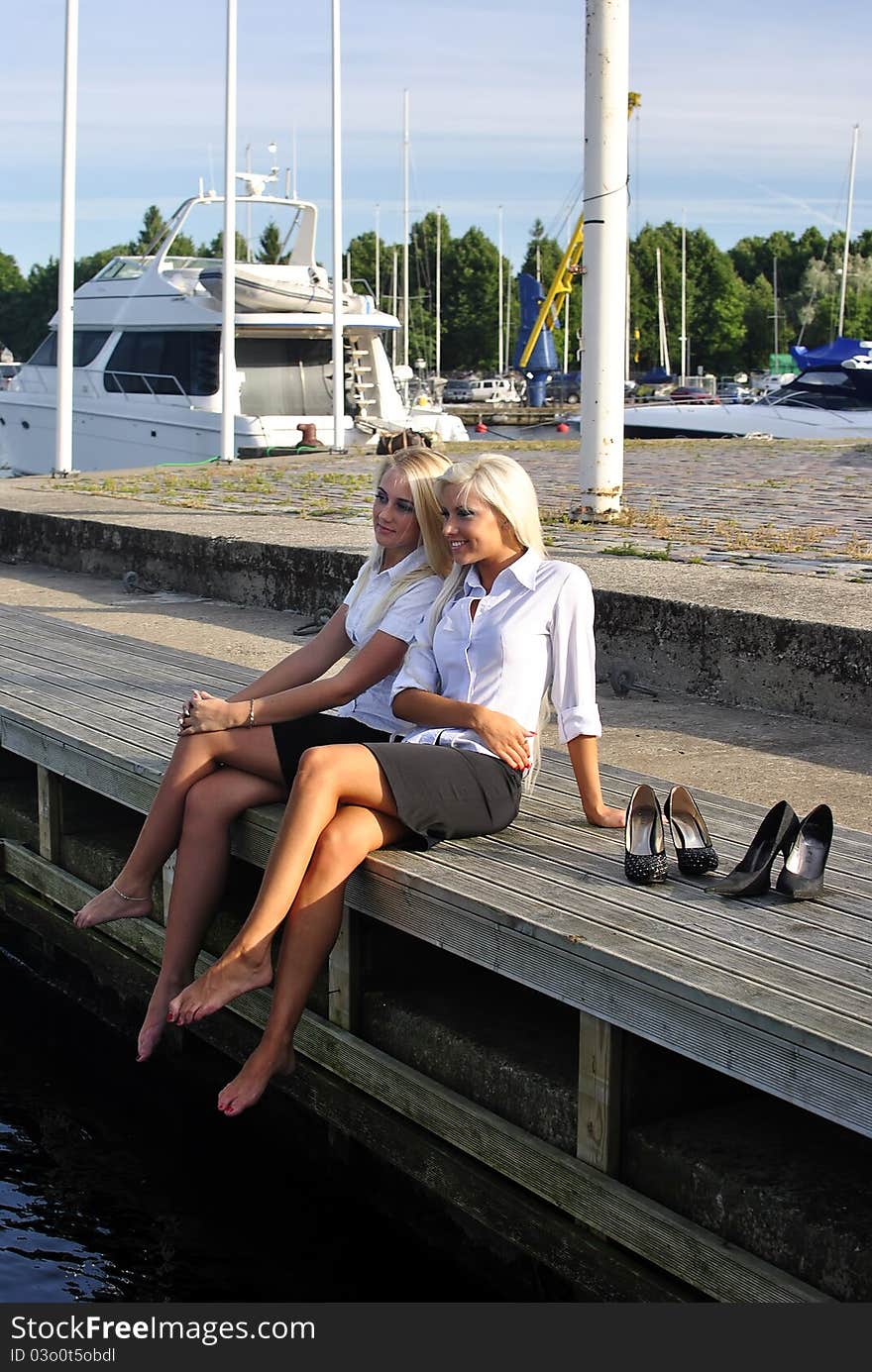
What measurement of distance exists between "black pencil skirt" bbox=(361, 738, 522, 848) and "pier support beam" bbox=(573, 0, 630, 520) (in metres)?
5.73

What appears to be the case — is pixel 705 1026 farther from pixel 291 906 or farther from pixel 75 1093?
pixel 75 1093

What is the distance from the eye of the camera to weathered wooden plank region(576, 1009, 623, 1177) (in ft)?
11.3

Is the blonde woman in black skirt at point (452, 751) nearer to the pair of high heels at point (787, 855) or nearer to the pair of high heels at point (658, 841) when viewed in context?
the pair of high heels at point (658, 841)

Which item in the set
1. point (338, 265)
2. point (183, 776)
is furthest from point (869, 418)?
point (183, 776)

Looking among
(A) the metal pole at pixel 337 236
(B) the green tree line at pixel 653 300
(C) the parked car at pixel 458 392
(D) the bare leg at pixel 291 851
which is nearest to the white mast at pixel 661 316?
(B) the green tree line at pixel 653 300

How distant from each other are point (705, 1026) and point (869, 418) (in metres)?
31.9

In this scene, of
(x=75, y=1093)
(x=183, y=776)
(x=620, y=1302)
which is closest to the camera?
(x=620, y=1302)

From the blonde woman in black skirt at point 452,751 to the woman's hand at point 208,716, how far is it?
1.56 feet

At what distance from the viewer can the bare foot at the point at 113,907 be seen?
4.79m

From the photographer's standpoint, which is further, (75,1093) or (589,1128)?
(75,1093)

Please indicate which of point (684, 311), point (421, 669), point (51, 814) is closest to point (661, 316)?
point (684, 311)

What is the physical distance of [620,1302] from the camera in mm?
3451

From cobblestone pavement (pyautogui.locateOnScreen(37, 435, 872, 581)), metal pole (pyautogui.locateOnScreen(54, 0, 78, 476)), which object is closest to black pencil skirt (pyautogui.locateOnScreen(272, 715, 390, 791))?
cobblestone pavement (pyautogui.locateOnScreen(37, 435, 872, 581))

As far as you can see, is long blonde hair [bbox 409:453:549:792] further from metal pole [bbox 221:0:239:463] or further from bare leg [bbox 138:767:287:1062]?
metal pole [bbox 221:0:239:463]
